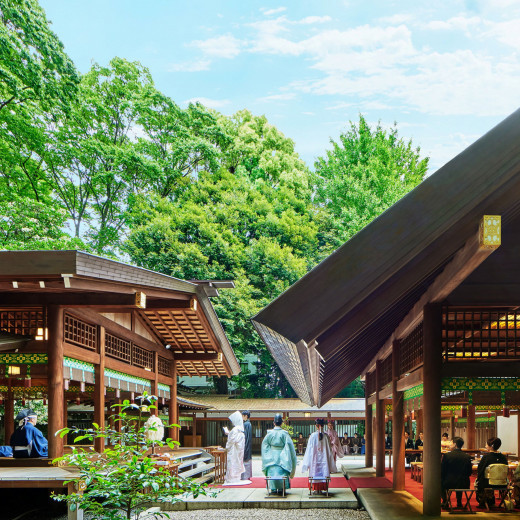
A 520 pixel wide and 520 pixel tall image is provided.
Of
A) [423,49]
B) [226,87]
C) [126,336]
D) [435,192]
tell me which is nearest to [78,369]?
[126,336]

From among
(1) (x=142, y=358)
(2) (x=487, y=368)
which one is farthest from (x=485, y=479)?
(1) (x=142, y=358)

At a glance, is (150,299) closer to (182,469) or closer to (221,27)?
(182,469)

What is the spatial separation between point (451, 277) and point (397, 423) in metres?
5.84

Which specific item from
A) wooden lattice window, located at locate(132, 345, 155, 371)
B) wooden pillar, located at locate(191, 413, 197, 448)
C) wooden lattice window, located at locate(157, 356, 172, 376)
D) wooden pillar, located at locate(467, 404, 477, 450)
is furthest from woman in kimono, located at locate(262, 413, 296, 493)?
wooden pillar, located at locate(191, 413, 197, 448)

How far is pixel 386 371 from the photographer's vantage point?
1491 centimetres

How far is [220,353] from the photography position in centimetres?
1973

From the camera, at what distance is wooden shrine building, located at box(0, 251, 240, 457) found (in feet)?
29.8

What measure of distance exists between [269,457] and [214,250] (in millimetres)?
21283

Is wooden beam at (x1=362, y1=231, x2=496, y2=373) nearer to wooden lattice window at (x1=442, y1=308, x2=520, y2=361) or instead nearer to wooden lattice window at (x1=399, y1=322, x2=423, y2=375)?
A: wooden lattice window at (x1=399, y1=322, x2=423, y2=375)

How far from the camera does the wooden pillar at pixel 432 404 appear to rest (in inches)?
338

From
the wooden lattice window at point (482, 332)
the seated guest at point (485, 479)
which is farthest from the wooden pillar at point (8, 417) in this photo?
the wooden lattice window at point (482, 332)

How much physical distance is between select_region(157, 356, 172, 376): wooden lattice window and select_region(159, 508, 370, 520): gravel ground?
691cm

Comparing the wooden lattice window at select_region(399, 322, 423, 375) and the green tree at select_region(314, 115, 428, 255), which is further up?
the green tree at select_region(314, 115, 428, 255)

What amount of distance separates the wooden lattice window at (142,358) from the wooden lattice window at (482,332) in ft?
27.6
